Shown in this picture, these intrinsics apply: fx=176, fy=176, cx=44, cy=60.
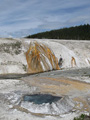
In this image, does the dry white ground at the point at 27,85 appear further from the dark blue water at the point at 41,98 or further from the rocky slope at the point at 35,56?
the dark blue water at the point at 41,98

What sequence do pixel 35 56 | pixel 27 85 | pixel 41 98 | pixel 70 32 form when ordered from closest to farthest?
1. pixel 41 98
2. pixel 27 85
3. pixel 35 56
4. pixel 70 32

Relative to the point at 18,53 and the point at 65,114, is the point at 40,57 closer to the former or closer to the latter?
the point at 18,53

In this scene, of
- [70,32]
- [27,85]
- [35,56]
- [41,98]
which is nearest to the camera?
[41,98]

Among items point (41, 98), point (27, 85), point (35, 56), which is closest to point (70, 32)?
point (35, 56)

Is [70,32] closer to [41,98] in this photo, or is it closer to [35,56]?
[35,56]

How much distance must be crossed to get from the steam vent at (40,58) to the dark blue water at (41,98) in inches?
653

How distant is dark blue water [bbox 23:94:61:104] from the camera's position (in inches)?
503

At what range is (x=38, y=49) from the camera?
111 feet

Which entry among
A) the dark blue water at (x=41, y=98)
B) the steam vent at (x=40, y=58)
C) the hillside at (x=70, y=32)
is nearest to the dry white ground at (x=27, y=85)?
the dark blue water at (x=41, y=98)

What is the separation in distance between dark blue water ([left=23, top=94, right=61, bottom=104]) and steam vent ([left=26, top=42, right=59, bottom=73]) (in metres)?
16.6

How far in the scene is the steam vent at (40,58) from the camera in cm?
3156

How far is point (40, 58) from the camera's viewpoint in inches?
1272

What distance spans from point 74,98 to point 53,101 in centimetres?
184

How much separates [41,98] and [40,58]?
62.7 feet
